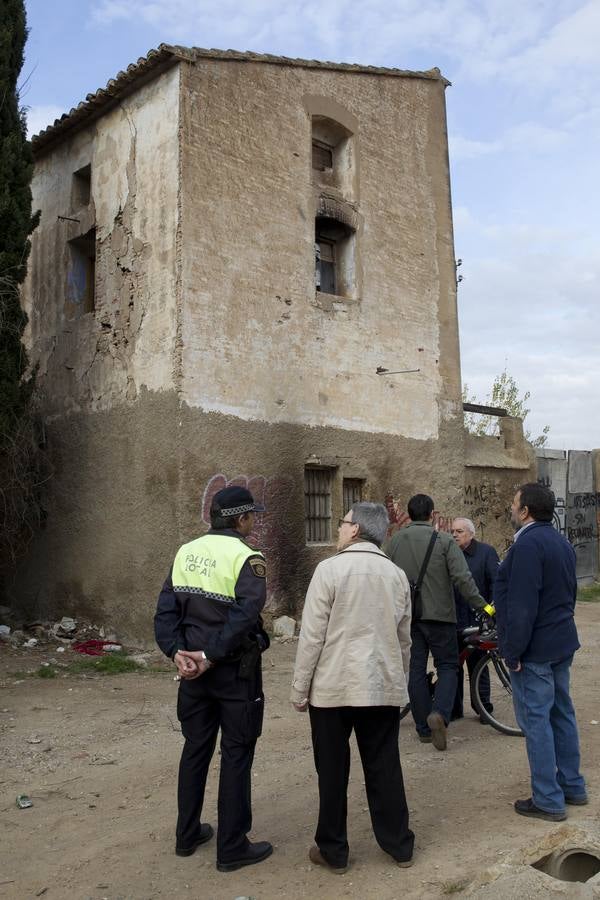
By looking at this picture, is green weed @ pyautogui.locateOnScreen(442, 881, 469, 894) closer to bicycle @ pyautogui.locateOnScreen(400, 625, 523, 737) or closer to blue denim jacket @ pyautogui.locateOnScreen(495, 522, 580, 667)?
blue denim jacket @ pyautogui.locateOnScreen(495, 522, 580, 667)

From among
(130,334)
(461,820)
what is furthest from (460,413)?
(461,820)

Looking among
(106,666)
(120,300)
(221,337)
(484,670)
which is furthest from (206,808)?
(120,300)

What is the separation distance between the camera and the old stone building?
419 inches

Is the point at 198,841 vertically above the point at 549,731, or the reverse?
the point at 549,731

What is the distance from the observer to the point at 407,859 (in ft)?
12.6

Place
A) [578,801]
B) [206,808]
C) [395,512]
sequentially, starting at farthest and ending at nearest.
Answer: [395,512] < [206,808] < [578,801]

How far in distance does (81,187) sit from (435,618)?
1013 centimetres

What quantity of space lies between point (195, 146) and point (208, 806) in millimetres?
8716

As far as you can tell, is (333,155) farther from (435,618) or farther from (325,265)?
(435,618)

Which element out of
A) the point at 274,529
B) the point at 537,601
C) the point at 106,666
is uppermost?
the point at 274,529

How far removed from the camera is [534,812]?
4.36m

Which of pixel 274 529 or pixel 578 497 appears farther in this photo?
pixel 578 497

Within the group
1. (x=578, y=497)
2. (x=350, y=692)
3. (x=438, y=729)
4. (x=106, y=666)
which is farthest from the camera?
(x=578, y=497)

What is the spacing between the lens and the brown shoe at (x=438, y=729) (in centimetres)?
571
